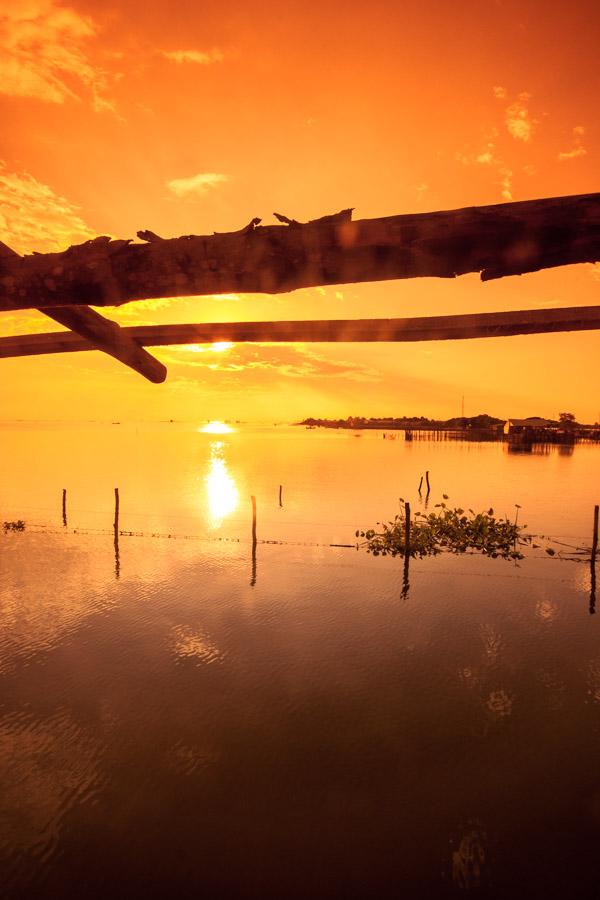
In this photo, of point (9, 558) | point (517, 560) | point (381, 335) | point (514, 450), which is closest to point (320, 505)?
point (517, 560)

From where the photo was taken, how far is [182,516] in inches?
1503

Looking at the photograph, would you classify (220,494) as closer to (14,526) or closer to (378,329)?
(14,526)

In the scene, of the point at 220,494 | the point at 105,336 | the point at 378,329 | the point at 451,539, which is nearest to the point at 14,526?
the point at 220,494

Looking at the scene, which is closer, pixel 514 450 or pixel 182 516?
pixel 182 516

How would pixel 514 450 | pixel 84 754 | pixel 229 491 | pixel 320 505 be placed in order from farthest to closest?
pixel 514 450, pixel 229 491, pixel 320 505, pixel 84 754

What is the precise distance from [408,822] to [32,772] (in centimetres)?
604

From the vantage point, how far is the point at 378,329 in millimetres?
3080

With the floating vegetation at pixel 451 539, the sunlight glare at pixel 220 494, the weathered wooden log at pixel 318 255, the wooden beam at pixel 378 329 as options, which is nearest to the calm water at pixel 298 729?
the floating vegetation at pixel 451 539

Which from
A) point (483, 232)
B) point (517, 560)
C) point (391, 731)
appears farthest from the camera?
point (517, 560)

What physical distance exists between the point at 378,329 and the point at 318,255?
1.00m

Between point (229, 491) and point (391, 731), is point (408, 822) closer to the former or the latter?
point (391, 731)

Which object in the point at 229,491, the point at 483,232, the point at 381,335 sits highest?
the point at 483,232

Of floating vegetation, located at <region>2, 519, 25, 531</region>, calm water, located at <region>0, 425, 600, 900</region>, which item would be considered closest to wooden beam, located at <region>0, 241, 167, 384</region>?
calm water, located at <region>0, 425, 600, 900</region>

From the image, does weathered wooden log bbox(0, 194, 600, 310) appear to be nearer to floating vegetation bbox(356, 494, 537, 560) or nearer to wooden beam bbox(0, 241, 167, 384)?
wooden beam bbox(0, 241, 167, 384)
